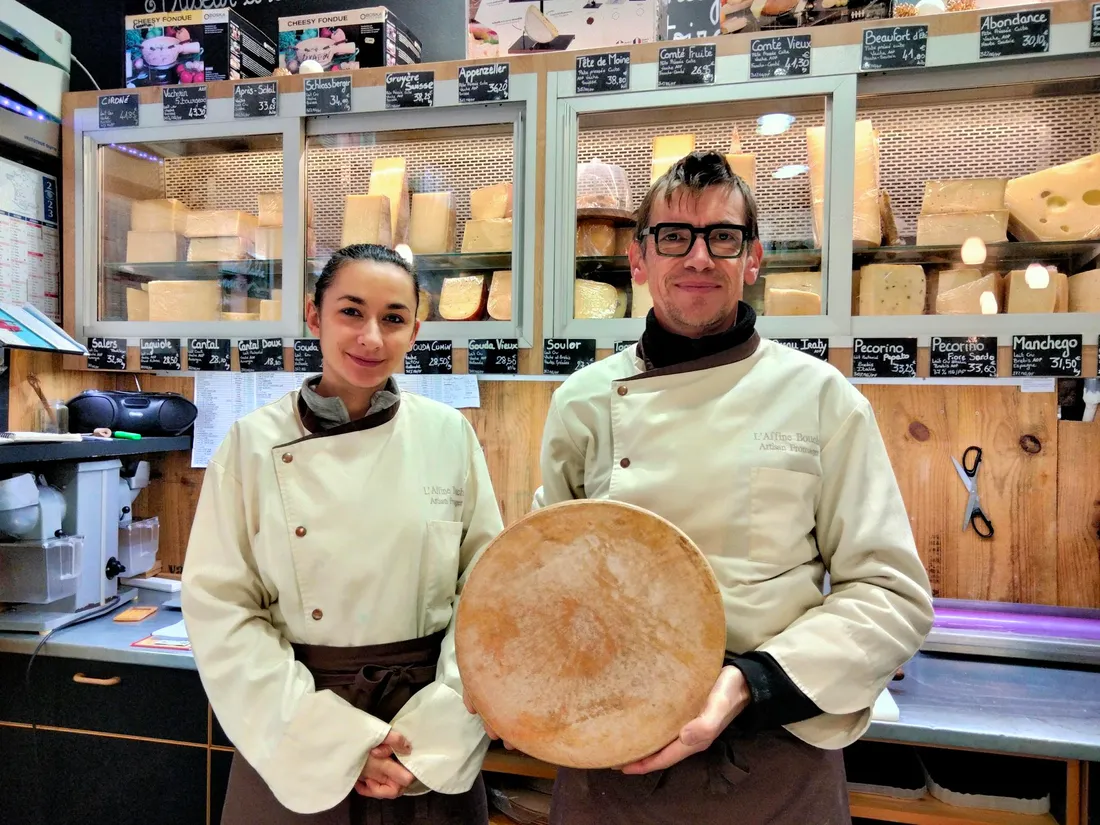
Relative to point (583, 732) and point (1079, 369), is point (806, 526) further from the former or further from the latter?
point (1079, 369)

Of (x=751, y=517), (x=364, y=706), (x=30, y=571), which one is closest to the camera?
(x=751, y=517)

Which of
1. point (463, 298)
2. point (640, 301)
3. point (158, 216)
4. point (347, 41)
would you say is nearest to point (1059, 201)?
point (640, 301)

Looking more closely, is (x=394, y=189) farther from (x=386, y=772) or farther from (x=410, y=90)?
(x=386, y=772)

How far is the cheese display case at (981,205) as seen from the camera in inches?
70.0

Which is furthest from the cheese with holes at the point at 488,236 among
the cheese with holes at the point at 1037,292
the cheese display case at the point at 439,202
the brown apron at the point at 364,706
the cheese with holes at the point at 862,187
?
the cheese with holes at the point at 1037,292

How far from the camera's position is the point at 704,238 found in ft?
3.72

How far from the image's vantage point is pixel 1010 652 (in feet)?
5.96

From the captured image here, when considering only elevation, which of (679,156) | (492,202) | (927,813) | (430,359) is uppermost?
(679,156)

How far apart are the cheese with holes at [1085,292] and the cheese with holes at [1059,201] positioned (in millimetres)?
105

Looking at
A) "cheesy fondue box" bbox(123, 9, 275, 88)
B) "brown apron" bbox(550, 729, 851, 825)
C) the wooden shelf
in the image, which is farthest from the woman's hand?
"cheesy fondue box" bbox(123, 9, 275, 88)

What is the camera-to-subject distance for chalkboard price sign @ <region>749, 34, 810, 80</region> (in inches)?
71.6

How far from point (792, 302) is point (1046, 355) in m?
0.62

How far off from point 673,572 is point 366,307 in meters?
0.72

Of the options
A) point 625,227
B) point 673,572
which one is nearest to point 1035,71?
point 625,227
